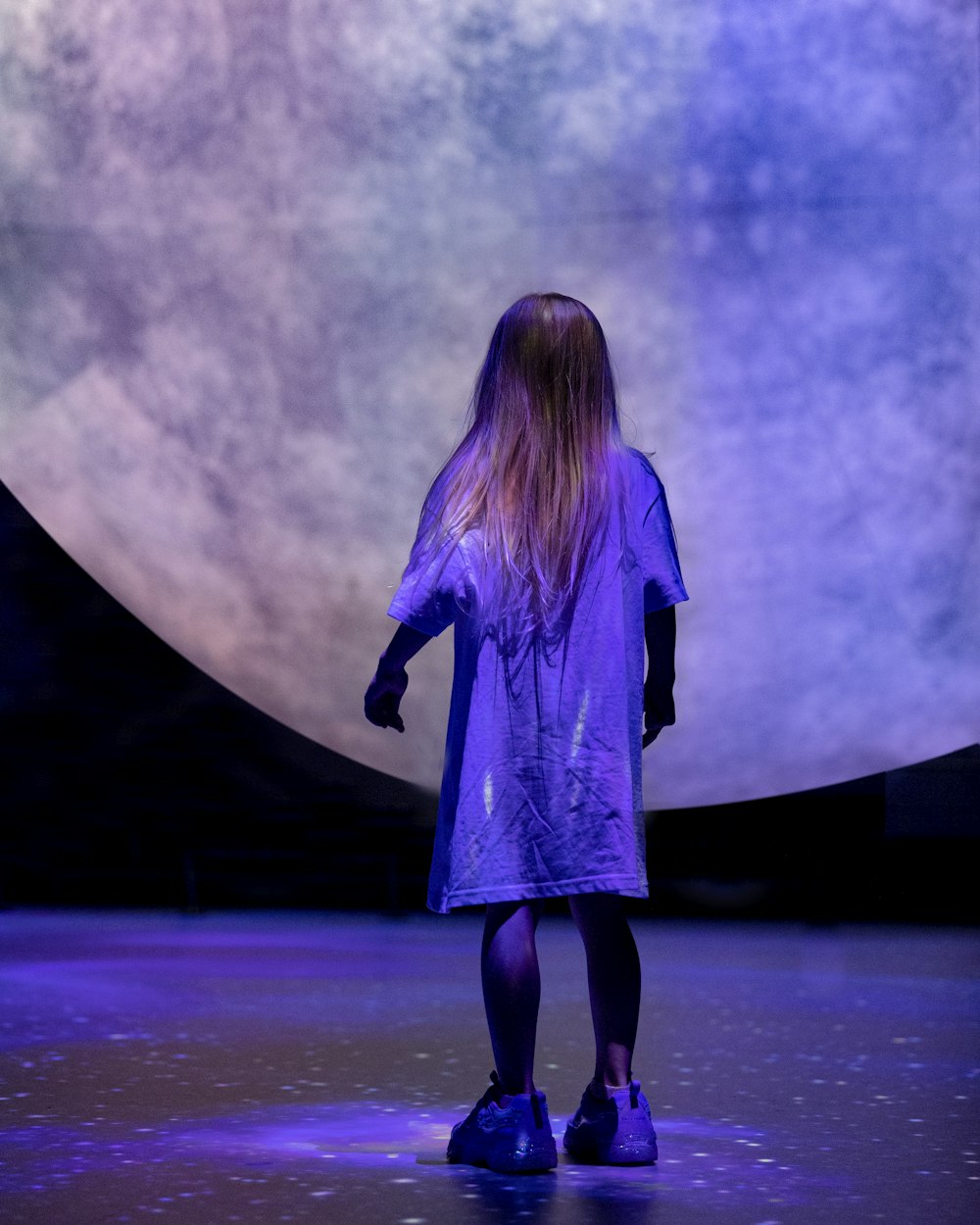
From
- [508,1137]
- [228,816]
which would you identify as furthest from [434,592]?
[228,816]

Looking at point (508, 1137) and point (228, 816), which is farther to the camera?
point (228, 816)

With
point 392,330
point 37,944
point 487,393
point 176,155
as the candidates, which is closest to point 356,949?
point 37,944

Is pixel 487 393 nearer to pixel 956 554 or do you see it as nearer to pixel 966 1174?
pixel 966 1174

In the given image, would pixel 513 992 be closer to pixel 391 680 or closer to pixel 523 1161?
pixel 523 1161

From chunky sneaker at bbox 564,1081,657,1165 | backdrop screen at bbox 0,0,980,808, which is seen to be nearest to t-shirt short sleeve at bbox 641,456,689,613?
chunky sneaker at bbox 564,1081,657,1165

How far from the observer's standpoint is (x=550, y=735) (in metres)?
1.69

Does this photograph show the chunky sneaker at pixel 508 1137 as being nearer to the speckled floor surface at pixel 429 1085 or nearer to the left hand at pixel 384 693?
the speckled floor surface at pixel 429 1085

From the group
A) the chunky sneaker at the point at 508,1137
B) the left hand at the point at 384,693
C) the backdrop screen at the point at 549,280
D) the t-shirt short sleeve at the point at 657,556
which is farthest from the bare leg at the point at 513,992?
the backdrop screen at the point at 549,280

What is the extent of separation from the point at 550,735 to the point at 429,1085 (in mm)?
650

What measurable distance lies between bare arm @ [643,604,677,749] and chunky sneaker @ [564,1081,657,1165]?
320 mm

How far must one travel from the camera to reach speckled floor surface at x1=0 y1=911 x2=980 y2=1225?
153cm

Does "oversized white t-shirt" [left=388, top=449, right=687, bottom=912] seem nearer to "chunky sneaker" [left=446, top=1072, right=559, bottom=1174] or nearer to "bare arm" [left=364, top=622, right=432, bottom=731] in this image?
"bare arm" [left=364, top=622, right=432, bottom=731]

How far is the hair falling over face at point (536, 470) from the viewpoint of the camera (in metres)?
1.71

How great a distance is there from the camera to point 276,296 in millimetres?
3498
